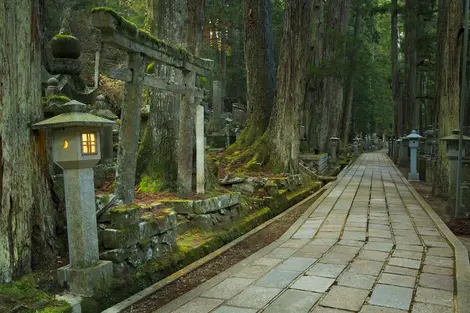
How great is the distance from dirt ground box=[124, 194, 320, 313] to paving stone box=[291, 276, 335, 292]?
1058mm

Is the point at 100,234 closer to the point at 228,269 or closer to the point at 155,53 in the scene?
the point at 228,269

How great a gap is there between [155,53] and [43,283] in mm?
2934

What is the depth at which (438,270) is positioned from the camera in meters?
4.46

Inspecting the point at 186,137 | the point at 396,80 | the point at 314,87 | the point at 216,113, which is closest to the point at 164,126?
the point at 186,137

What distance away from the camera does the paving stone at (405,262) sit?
462 centimetres

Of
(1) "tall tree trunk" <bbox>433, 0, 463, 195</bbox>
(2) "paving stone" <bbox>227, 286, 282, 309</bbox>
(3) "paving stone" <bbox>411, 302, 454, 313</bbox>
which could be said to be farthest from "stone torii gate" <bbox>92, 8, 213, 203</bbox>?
(1) "tall tree trunk" <bbox>433, 0, 463, 195</bbox>

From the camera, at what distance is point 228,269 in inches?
182

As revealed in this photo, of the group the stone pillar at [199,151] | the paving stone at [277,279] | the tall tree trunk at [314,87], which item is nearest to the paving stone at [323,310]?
the paving stone at [277,279]

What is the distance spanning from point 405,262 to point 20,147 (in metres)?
4.21

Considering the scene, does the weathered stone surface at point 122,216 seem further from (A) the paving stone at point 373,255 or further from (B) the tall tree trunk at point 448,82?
(B) the tall tree trunk at point 448,82

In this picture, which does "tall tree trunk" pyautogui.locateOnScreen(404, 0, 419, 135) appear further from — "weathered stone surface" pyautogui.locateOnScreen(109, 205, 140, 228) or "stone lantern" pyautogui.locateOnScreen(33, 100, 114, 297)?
"stone lantern" pyautogui.locateOnScreen(33, 100, 114, 297)

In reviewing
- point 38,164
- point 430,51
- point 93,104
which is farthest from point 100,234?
point 430,51

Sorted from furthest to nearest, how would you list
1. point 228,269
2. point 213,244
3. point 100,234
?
1. point 213,244
2. point 228,269
3. point 100,234

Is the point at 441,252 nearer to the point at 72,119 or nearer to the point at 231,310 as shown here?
the point at 231,310
